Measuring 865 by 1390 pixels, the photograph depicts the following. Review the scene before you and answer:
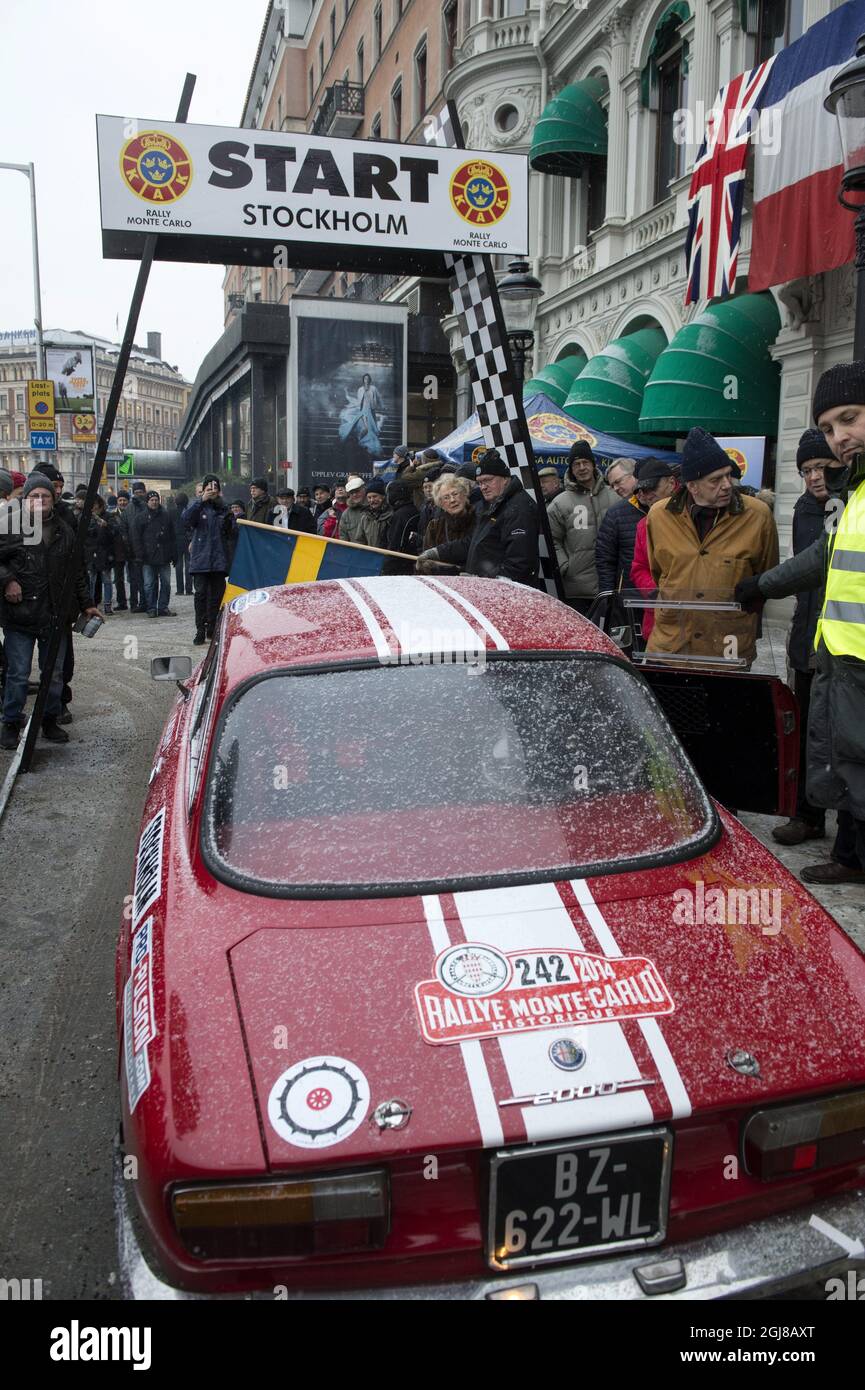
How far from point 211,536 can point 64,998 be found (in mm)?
8870

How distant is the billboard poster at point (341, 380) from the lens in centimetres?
2758

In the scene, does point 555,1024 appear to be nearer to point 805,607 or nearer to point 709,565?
point 709,565

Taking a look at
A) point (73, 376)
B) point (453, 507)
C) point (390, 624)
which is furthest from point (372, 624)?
point (73, 376)

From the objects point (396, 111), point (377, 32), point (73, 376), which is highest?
point (377, 32)

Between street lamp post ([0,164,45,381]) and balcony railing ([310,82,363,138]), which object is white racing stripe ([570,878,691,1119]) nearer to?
street lamp post ([0,164,45,381])

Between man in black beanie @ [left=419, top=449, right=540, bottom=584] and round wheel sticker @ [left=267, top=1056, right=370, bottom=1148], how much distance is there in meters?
4.38

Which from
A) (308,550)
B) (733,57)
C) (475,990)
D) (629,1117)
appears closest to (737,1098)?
(629,1117)

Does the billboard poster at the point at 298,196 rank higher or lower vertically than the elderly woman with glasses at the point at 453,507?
higher

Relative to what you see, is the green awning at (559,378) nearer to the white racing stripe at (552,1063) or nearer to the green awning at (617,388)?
the green awning at (617,388)

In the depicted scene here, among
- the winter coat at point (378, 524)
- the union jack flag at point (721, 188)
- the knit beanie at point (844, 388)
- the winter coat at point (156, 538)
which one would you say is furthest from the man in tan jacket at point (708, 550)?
the winter coat at point (156, 538)

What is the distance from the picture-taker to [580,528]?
8.12 meters

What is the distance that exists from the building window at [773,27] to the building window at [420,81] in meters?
18.8

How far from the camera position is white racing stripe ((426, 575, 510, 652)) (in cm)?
295

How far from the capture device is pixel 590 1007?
2.06m
